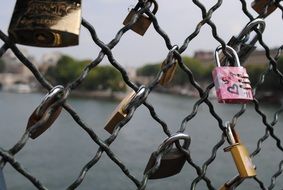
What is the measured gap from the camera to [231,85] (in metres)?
0.68

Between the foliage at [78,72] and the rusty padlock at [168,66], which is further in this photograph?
the foliage at [78,72]

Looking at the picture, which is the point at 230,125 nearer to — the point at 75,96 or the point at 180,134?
the point at 180,134

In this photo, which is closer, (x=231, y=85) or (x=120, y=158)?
(x=231, y=85)

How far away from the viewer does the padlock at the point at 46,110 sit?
530 millimetres

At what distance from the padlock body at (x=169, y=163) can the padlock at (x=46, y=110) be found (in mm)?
180

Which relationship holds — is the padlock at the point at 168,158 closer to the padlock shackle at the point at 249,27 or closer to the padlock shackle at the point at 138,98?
the padlock shackle at the point at 138,98

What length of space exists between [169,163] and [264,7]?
1.06 ft

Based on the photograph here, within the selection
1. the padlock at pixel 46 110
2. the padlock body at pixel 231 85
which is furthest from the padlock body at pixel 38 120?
the padlock body at pixel 231 85

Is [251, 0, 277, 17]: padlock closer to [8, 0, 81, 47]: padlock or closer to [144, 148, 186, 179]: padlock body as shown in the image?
[144, 148, 186, 179]: padlock body

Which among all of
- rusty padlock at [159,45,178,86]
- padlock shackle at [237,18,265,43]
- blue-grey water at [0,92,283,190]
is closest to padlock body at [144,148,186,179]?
rusty padlock at [159,45,178,86]

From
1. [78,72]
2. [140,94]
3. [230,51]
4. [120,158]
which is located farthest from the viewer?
[78,72]

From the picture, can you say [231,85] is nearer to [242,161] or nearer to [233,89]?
[233,89]

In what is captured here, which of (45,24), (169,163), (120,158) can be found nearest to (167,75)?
(169,163)

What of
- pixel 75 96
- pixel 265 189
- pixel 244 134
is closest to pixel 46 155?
pixel 244 134
